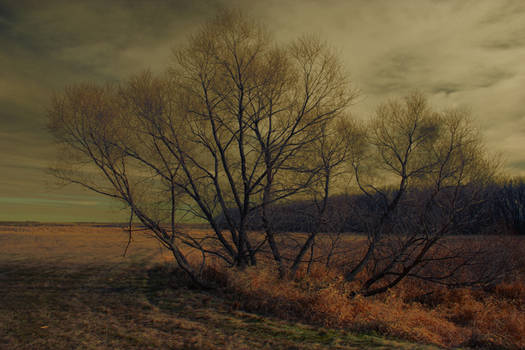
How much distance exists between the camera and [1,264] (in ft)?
52.7

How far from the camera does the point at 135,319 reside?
27.0ft

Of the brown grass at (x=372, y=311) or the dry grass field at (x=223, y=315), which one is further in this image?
the brown grass at (x=372, y=311)

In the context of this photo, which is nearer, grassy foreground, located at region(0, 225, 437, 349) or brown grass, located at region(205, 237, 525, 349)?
grassy foreground, located at region(0, 225, 437, 349)

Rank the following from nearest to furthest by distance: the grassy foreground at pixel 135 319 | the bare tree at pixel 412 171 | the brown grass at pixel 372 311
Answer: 1. the grassy foreground at pixel 135 319
2. the brown grass at pixel 372 311
3. the bare tree at pixel 412 171

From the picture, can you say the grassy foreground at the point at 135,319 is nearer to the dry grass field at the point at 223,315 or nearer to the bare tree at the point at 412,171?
the dry grass field at the point at 223,315

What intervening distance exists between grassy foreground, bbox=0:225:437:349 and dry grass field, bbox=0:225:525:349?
0.9 inches

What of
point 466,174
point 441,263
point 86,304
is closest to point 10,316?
point 86,304

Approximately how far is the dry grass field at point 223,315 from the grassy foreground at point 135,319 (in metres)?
0.02

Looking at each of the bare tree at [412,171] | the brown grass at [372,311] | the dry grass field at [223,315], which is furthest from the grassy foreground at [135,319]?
the bare tree at [412,171]

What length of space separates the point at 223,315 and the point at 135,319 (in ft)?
6.55

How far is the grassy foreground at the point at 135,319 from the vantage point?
22.5ft

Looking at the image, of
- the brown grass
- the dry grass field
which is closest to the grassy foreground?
the dry grass field

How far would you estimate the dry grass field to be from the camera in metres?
7.08

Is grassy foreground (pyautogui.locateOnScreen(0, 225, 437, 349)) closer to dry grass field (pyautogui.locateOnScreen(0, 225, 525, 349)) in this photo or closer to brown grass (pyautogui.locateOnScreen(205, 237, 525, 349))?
dry grass field (pyautogui.locateOnScreen(0, 225, 525, 349))
